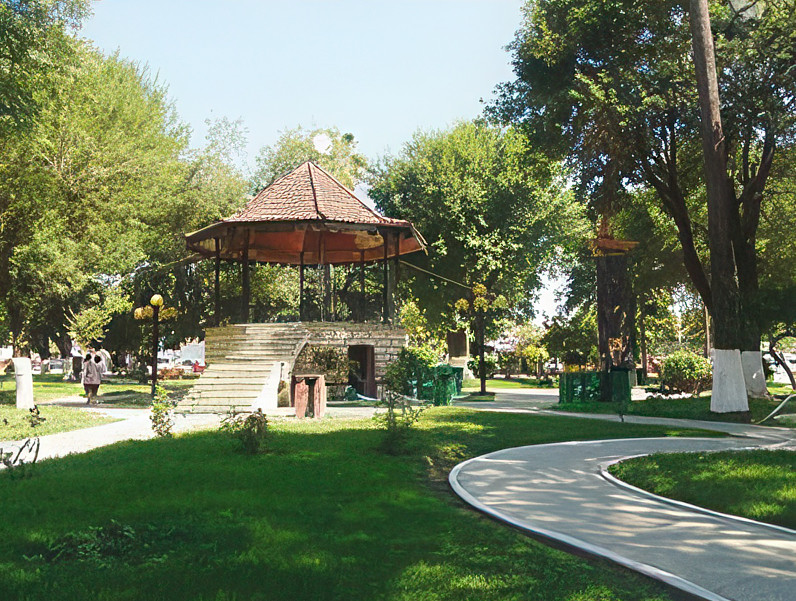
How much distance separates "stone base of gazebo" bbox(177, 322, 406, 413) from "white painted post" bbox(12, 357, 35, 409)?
419 centimetres

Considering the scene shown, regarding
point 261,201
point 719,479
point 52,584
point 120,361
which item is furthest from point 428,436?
point 120,361

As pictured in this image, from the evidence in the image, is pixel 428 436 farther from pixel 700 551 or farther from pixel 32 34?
pixel 32 34

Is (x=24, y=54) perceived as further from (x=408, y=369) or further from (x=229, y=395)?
(x=408, y=369)

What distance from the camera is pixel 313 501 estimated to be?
7.68 meters

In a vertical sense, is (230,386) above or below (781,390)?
above

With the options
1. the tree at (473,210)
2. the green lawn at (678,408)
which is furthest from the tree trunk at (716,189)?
the tree at (473,210)

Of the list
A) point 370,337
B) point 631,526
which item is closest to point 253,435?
point 631,526

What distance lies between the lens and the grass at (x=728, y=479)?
7562 mm

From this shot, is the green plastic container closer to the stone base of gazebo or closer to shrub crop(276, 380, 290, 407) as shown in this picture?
the stone base of gazebo

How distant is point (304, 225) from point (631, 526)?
61.3 ft

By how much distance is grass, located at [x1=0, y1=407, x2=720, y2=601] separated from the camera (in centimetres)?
501

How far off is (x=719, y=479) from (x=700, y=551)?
130 inches

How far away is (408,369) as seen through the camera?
23.5m

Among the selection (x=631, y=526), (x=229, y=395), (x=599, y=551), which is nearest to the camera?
(x=599, y=551)
